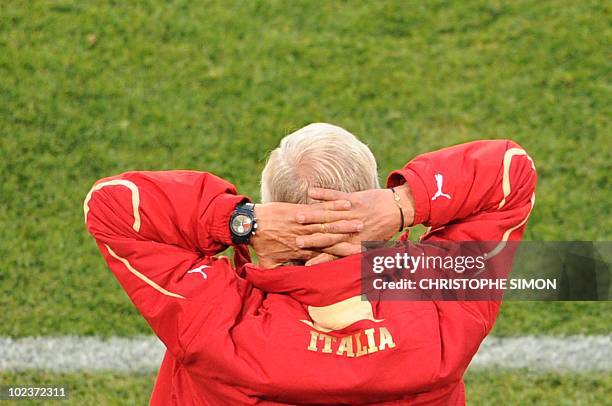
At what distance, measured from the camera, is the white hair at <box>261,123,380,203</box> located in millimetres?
2254

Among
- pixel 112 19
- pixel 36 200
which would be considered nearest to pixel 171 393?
pixel 36 200

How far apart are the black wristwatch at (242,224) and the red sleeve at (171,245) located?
0.02 metres

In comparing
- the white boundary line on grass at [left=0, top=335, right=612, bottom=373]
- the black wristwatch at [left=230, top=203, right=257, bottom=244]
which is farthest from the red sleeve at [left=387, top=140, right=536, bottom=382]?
the white boundary line on grass at [left=0, top=335, right=612, bottom=373]

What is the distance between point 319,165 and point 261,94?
3.13 meters

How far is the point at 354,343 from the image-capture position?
2.22 m

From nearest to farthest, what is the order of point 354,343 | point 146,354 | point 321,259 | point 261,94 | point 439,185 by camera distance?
point 354,343
point 321,259
point 439,185
point 146,354
point 261,94

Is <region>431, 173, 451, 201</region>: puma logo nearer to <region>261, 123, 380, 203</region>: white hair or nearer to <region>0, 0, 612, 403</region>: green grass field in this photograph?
<region>261, 123, 380, 203</region>: white hair

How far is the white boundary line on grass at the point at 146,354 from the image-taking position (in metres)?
4.31

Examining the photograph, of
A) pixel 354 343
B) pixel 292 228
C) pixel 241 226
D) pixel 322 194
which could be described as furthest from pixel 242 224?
pixel 354 343

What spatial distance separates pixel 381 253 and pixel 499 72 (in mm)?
3304

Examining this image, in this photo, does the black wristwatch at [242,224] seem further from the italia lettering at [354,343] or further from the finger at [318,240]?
the italia lettering at [354,343]

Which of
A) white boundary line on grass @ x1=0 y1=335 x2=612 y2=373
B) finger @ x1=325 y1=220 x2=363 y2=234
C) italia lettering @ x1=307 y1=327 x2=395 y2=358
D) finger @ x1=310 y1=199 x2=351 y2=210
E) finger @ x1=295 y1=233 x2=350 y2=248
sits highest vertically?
finger @ x1=310 y1=199 x2=351 y2=210

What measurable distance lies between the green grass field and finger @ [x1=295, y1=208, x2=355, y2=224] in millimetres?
2564

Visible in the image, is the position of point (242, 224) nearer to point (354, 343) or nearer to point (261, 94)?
point (354, 343)
